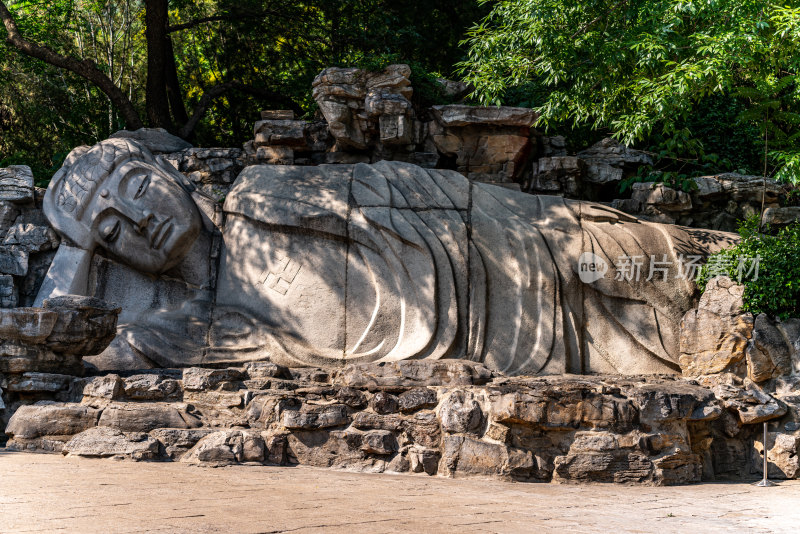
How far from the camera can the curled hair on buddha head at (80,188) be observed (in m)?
8.26

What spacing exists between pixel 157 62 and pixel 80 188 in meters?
4.49

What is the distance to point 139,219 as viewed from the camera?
8.17 meters

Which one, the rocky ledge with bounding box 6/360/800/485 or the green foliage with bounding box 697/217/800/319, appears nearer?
the rocky ledge with bounding box 6/360/800/485

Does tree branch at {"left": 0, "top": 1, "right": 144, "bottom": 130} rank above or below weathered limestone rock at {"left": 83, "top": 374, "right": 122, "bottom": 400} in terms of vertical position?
above

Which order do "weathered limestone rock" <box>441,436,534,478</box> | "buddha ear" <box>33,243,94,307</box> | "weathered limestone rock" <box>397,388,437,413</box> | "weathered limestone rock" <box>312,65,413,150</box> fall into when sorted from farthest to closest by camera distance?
1. "weathered limestone rock" <box>312,65,413,150</box>
2. "buddha ear" <box>33,243,94,307</box>
3. "weathered limestone rock" <box>397,388,437,413</box>
4. "weathered limestone rock" <box>441,436,534,478</box>

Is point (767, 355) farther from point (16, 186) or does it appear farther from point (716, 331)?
point (16, 186)

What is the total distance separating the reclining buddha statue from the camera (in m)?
7.81

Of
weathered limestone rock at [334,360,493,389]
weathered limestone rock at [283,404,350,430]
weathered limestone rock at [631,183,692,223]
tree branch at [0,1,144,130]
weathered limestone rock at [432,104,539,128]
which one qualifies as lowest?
weathered limestone rock at [283,404,350,430]

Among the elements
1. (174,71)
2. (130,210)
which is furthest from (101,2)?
(130,210)

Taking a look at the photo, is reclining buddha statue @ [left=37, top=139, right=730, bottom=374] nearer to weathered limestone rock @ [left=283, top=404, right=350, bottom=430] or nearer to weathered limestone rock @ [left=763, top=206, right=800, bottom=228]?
weathered limestone rock @ [left=763, top=206, right=800, bottom=228]

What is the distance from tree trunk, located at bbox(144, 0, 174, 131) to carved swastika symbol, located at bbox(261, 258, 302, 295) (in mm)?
4991

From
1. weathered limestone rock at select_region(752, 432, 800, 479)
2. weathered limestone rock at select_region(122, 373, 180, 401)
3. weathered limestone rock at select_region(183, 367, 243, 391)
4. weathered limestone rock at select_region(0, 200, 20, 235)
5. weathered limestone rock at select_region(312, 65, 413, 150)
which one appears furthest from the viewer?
weathered limestone rock at select_region(312, 65, 413, 150)

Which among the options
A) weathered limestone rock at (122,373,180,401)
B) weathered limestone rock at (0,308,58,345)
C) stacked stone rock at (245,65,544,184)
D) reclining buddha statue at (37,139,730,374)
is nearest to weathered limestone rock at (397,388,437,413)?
reclining buddha statue at (37,139,730,374)

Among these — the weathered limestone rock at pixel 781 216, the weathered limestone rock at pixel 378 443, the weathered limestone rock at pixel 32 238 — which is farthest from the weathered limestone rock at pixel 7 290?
the weathered limestone rock at pixel 781 216
